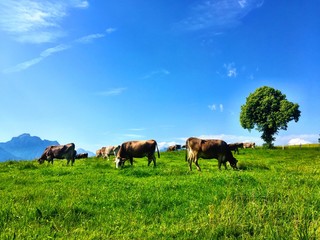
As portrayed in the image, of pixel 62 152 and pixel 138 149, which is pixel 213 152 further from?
pixel 62 152

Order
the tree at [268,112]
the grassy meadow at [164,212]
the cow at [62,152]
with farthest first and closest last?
the tree at [268,112] < the cow at [62,152] < the grassy meadow at [164,212]

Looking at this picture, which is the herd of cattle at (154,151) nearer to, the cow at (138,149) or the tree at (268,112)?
the cow at (138,149)

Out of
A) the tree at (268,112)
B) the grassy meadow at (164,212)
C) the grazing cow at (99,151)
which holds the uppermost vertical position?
the tree at (268,112)

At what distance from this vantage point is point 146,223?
9.04 m

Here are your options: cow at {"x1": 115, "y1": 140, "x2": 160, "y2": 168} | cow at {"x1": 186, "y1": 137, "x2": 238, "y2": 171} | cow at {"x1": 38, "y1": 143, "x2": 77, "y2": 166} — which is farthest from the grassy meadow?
cow at {"x1": 38, "y1": 143, "x2": 77, "y2": 166}

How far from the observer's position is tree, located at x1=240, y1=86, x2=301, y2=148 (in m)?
74.8

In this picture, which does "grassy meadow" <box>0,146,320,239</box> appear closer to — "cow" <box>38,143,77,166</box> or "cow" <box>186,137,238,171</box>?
"cow" <box>186,137,238,171</box>

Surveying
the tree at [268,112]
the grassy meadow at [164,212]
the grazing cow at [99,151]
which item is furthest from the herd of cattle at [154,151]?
the tree at [268,112]

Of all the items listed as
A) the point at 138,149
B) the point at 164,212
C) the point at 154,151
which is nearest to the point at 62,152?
the point at 138,149

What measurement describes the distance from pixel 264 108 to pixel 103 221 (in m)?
73.2

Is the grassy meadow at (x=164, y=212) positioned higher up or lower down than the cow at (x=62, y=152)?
lower down

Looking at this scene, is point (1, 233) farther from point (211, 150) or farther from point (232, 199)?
point (211, 150)

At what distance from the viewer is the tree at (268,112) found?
7481 cm

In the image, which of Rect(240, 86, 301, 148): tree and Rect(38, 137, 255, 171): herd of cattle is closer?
Rect(38, 137, 255, 171): herd of cattle
